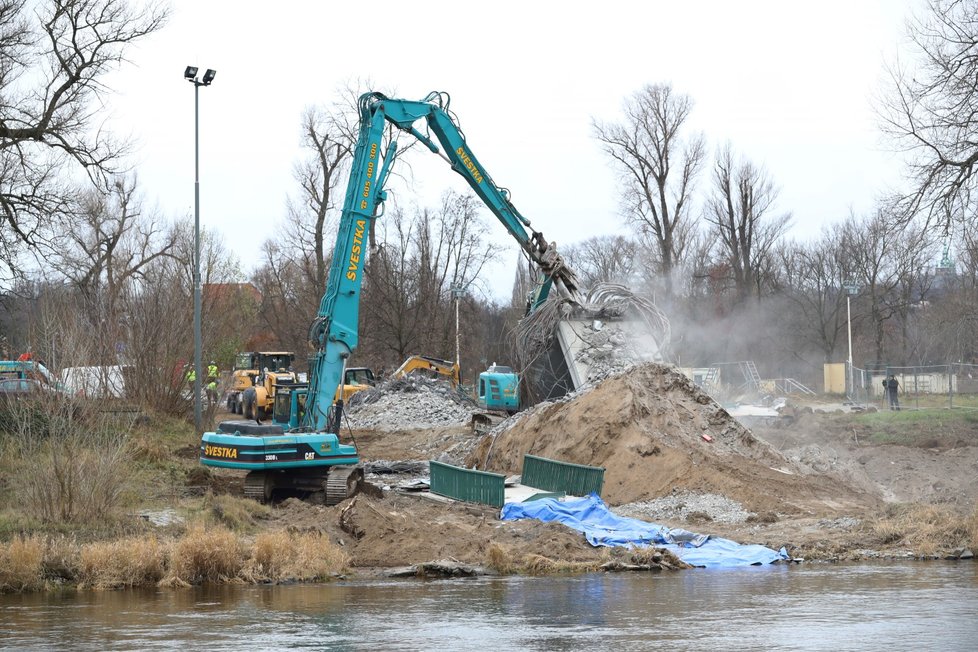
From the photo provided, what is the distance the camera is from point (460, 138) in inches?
1063

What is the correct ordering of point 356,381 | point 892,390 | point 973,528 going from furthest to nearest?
point 356,381, point 892,390, point 973,528

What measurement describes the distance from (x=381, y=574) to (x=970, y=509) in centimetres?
1017

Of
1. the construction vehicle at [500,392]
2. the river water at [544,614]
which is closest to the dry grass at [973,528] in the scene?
the river water at [544,614]

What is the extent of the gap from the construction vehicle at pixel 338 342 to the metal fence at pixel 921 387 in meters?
21.9

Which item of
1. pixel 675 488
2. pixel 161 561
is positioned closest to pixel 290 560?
pixel 161 561

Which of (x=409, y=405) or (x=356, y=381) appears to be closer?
(x=409, y=405)

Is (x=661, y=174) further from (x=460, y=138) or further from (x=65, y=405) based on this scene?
(x=65, y=405)

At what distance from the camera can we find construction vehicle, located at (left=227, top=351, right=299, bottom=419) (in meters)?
43.8

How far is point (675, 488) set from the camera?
20828 mm

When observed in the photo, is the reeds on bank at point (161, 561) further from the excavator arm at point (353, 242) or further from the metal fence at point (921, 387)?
the metal fence at point (921, 387)

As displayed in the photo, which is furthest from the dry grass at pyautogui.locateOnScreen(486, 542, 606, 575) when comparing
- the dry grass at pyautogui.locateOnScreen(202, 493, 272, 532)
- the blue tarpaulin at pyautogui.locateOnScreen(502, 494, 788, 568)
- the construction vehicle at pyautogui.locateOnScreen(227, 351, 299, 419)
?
the construction vehicle at pyautogui.locateOnScreen(227, 351, 299, 419)

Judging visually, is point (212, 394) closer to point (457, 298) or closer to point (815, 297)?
point (457, 298)

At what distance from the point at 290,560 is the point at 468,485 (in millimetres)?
6082

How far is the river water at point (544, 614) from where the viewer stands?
33.8 feet
